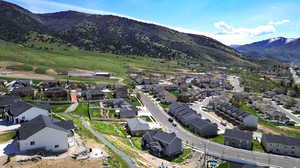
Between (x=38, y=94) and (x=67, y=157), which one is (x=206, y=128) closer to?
(x=67, y=157)

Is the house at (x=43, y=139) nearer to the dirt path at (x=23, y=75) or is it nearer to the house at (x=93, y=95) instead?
the house at (x=93, y=95)

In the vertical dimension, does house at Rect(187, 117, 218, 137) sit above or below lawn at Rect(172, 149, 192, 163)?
above

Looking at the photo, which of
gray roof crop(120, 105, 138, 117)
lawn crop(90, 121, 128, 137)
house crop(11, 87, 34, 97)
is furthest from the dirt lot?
house crop(11, 87, 34, 97)

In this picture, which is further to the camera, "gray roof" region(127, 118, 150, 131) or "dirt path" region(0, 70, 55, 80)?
"dirt path" region(0, 70, 55, 80)

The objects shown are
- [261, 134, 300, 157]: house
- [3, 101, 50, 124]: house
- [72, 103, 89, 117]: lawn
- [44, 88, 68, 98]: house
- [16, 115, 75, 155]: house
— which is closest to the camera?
[16, 115, 75, 155]: house

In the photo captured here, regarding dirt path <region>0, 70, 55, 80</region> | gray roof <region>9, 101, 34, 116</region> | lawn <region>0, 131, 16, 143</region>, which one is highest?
dirt path <region>0, 70, 55, 80</region>

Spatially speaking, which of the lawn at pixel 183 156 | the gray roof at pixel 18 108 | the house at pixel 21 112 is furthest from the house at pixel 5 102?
the lawn at pixel 183 156

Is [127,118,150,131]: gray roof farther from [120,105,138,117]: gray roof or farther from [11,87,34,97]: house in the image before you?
[11,87,34,97]: house

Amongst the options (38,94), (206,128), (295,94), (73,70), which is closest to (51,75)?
(73,70)
